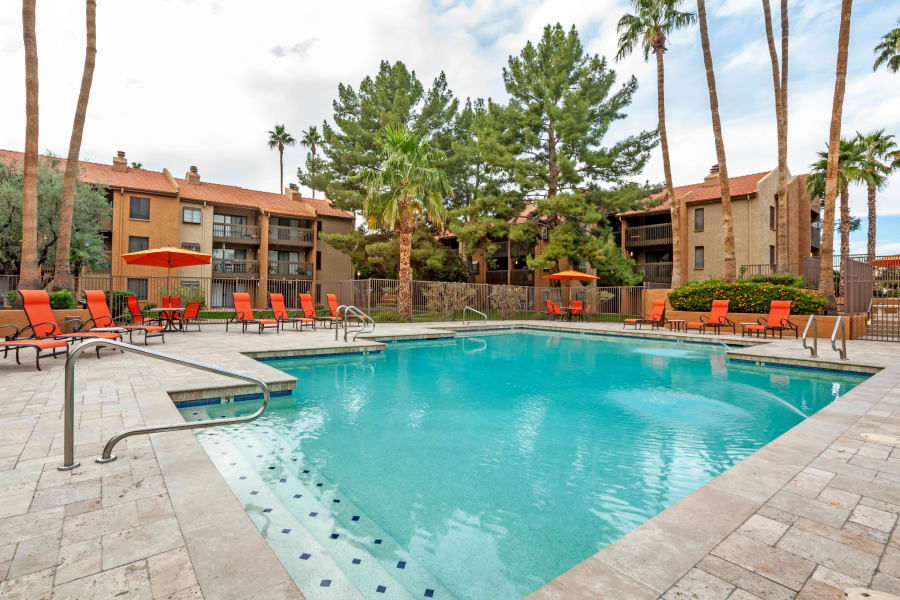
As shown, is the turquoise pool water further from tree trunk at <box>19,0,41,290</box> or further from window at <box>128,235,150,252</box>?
window at <box>128,235,150,252</box>

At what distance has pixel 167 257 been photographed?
12797mm

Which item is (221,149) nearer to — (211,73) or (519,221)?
(211,73)

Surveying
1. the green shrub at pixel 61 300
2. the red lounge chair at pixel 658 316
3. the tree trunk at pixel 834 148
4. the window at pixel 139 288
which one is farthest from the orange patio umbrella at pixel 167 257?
the tree trunk at pixel 834 148

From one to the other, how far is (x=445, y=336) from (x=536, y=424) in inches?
365

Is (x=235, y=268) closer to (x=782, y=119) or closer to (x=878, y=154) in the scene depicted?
(x=782, y=119)

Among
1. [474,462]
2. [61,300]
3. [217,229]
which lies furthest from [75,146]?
[217,229]

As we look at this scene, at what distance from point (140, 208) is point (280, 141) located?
21895mm

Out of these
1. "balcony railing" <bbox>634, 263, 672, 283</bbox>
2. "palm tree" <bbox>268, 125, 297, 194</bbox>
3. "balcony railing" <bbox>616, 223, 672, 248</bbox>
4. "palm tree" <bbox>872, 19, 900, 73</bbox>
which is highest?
"palm tree" <bbox>268, 125, 297, 194</bbox>

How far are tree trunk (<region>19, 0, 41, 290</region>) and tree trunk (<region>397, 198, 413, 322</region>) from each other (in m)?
10.8

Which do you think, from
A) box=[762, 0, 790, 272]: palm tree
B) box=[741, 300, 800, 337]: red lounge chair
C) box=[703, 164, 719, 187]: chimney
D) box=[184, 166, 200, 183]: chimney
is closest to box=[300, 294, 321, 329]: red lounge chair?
box=[741, 300, 800, 337]: red lounge chair

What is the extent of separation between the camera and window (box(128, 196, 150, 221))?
24688 millimetres

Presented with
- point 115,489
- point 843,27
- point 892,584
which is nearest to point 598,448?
point 892,584

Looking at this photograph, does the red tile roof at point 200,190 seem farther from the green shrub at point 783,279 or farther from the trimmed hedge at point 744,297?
the green shrub at point 783,279

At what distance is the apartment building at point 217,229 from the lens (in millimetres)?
24156
